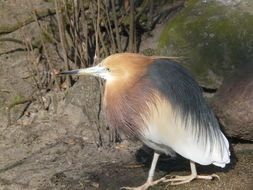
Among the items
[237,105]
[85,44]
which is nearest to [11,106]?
[85,44]

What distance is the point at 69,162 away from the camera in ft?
14.2

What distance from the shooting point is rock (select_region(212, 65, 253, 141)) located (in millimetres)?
4180

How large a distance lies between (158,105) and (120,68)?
1.17ft

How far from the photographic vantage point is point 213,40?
5.02m

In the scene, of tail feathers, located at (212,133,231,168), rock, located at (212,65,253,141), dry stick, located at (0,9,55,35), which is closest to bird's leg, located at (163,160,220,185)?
tail feathers, located at (212,133,231,168)

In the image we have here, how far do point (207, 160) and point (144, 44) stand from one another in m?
2.54

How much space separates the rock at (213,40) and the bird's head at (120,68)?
1.54 meters

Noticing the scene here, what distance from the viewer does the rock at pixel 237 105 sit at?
4.18 metres

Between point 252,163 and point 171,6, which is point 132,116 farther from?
point 171,6

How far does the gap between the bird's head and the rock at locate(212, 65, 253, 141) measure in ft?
3.46

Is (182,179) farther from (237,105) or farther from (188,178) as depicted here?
(237,105)

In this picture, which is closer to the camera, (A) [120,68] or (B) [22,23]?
(A) [120,68]

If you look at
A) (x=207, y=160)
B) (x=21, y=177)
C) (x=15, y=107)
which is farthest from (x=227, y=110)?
(x=15, y=107)

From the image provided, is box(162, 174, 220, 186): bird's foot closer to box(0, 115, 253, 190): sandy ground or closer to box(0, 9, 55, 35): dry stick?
box(0, 115, 253, 190): sandy ground
